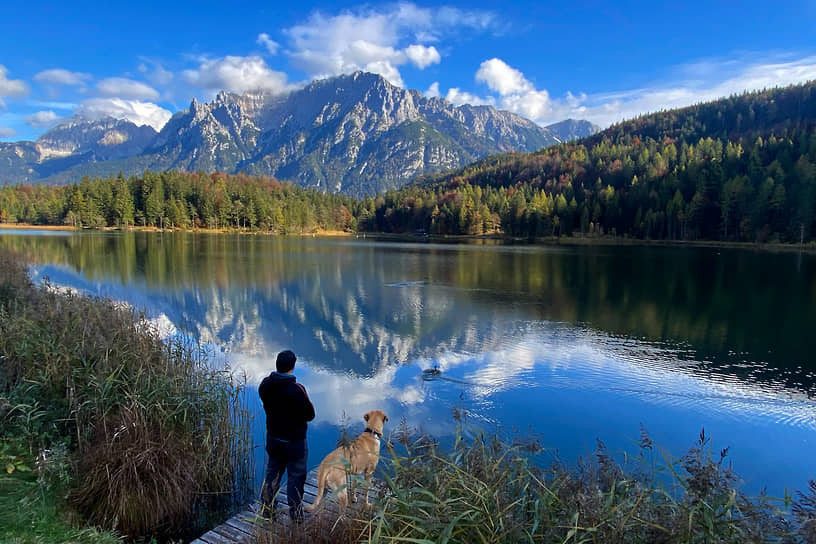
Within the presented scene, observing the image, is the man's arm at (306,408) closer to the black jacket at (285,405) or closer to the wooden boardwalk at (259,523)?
the black jacket at (285,405)

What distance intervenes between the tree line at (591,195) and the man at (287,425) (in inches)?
3714

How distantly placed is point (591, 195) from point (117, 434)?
126m

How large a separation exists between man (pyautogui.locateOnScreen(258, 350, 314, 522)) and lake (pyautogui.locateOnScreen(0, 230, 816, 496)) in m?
1.75

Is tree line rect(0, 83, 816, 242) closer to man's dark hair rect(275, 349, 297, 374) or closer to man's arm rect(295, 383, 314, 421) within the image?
man's arm rect(295, 383, 314, 421)

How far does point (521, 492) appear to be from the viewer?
221 inches

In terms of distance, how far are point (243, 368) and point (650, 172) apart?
125537 millimetres

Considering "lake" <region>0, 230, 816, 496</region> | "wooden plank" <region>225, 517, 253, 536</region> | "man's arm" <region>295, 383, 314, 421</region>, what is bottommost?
"lake" <region>0, 230, 816, 496</region>

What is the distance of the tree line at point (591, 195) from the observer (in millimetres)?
86125

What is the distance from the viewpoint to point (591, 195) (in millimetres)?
118438

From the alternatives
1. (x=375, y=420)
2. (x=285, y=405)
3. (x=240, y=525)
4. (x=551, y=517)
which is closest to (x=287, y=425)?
(x=285, y=405)

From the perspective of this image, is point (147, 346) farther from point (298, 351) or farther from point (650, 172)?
point (650, 172)

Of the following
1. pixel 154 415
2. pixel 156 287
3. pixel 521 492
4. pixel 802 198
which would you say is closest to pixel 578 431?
pixel 521 492

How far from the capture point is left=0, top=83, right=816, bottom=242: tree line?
3391 inches

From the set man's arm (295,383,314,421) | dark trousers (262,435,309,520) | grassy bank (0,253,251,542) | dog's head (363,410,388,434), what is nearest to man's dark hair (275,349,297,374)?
man's arm (295,383,314,421)
